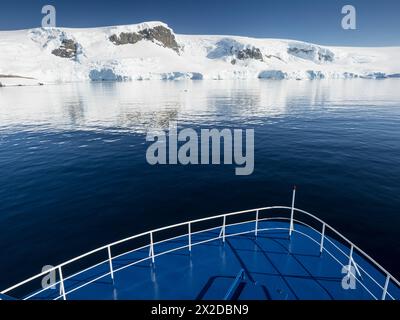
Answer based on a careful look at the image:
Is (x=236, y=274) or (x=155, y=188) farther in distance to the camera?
(x=155, y=188)

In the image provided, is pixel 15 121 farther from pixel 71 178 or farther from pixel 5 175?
pixel 71 178

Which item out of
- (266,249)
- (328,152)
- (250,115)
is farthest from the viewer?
(250,115)

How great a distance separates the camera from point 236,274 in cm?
1188

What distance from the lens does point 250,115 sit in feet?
205

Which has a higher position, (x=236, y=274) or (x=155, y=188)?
(x=155, y=188)

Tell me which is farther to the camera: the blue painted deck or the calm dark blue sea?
the calm dark blue sea

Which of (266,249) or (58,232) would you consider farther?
(58,232)

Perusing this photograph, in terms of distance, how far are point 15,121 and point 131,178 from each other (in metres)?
47.2

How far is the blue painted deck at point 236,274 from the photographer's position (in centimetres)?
1073

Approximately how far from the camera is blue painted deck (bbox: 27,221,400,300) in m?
10.7

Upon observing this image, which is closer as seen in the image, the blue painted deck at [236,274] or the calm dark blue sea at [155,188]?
the blue painted deck at [236,274]
